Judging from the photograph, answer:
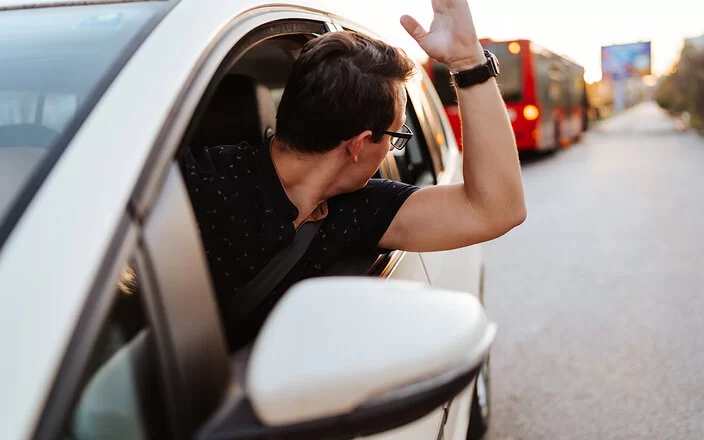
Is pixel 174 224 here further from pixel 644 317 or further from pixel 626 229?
pixel 626 229

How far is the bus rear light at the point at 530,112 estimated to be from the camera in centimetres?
1806

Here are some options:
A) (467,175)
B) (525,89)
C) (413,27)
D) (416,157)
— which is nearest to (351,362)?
Answer: (467,175)

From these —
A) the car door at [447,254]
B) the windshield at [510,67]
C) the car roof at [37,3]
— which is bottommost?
the windshield at [510,67]

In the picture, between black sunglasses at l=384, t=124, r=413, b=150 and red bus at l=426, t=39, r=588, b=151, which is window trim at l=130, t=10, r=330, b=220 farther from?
red bus at l=426, t=39, r=588, b=151

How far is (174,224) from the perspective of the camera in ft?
3.61

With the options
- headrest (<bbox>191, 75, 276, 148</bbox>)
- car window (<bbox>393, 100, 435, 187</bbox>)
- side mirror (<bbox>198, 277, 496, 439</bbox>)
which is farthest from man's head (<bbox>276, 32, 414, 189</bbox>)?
car window (<bbox>393, 100, 435, 187</bbox>)

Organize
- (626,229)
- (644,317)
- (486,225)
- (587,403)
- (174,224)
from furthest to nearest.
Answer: (626,229) → (644,317) → (587,403) → (486,225) → (174,224)

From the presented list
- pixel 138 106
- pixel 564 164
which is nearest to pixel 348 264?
pixel 138 106

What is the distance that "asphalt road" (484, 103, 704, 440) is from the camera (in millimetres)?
3717

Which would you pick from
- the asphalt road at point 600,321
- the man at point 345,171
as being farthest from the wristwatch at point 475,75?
the asphalt road at point 600,321

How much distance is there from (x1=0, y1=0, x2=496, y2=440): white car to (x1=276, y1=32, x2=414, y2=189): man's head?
551 mm

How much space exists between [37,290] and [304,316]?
0.32 metres

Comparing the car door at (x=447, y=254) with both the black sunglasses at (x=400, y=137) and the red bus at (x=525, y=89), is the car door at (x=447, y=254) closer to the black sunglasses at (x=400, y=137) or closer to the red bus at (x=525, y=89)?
the black sunglasses at (x=400, y=137)

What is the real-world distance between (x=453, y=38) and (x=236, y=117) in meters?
0.97
